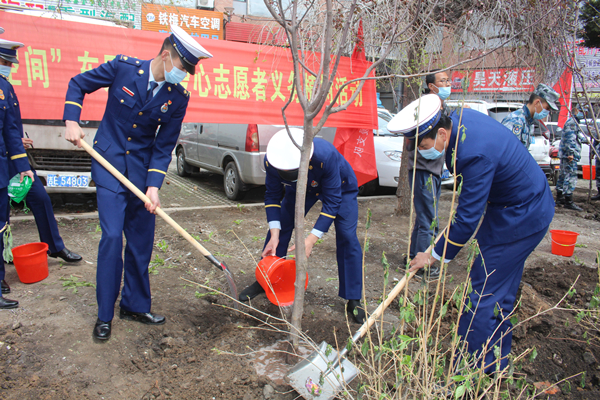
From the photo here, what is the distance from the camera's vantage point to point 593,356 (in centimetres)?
276

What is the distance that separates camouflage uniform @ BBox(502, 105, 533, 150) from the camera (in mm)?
4156

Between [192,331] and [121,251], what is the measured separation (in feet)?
2.41

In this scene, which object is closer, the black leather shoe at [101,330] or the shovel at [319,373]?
the shovel at [319,373]

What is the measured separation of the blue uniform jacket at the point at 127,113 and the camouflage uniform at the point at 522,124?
3.33 meters

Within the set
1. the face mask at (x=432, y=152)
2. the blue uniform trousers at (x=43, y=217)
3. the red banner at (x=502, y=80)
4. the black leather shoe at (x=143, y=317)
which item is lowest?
the black leather shoe at (x=143, y=317)

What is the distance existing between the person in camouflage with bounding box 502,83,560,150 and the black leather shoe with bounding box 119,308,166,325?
148 inches

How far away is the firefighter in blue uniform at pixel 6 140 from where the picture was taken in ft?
10.1

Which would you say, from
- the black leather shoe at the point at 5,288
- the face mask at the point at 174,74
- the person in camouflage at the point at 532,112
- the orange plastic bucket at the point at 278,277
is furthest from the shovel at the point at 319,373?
the person in camouflage at the point at 532,112

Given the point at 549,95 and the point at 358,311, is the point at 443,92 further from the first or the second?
the point at 358,311

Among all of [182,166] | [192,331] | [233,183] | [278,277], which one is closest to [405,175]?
[233,183]

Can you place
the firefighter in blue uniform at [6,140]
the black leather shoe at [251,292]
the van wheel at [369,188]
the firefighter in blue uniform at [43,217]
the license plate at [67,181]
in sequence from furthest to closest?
the van wheel at [369,188], the license plate at [67,181], the firefighter in blue uniform at [43,217], the black leather shoe at [251,292], the firefighter in blue uniform at [6,140]

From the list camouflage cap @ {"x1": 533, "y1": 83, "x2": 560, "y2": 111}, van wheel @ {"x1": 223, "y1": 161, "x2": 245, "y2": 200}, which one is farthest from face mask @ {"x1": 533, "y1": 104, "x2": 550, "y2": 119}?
van wheel @ {"x1": 223, "y1": 161, "x2": 245, "y2": 200}

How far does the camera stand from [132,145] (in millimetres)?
2719

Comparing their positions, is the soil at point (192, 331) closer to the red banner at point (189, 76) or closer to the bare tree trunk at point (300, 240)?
the bare tree trunk at point (300, 240)
